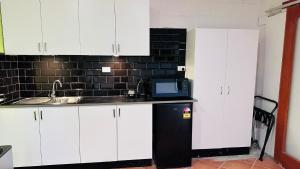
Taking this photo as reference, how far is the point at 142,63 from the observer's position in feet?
10.0

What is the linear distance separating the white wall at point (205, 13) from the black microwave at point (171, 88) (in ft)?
3.02

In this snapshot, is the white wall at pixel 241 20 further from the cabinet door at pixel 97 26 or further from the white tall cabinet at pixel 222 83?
the cabinet door at pixel 97 26

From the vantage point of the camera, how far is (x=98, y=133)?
8.34ft

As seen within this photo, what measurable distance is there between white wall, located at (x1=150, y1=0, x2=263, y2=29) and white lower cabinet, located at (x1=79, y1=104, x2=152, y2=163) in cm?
143

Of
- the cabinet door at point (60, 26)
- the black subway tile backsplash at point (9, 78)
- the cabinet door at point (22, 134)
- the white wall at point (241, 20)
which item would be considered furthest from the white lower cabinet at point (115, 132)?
the white wall at point (241, 20)

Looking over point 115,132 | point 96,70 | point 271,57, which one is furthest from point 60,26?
point 271,57

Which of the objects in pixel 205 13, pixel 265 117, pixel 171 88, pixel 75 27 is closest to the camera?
pixel 75 27

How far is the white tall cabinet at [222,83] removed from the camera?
276cm

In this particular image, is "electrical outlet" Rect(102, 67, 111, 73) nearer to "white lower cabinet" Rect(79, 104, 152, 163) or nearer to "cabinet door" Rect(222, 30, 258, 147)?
"white lower cabinet" Rect(79, 104, 152, 163)

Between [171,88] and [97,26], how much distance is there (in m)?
1.30

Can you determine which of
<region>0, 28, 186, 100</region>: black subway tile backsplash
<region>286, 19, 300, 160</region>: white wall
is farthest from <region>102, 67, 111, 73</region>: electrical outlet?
<region>286, 19, 300, 160</region>: white wall

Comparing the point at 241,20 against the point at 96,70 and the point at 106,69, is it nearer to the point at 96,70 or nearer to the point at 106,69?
the point at 106,69

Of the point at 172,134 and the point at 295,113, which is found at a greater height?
the point at 295,113

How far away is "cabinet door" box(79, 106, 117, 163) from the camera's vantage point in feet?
8.19
